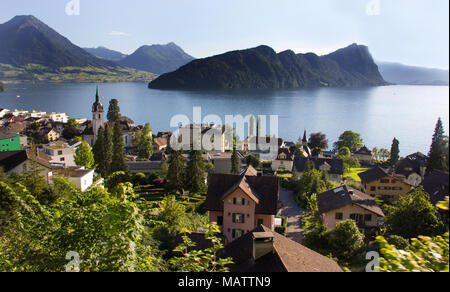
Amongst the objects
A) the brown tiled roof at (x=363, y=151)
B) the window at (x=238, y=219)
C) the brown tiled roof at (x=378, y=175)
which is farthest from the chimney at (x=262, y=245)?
the brown tiled roof at (x=363, y=151)

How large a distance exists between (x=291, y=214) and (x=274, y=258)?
61.4 ft

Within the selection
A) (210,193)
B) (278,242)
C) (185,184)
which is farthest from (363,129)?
(278,242)

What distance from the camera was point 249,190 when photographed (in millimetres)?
19656

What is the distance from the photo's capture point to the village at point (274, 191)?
11156mm

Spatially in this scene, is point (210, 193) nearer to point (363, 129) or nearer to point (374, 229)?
point (374, 229)

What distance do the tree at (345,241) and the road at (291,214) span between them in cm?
439

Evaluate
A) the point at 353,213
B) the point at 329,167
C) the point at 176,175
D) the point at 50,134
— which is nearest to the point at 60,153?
the point at 176,175

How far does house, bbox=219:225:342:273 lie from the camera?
994 cm

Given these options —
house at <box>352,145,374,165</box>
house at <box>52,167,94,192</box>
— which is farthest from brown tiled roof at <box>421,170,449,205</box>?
house at <box>352,145,374,165</box>

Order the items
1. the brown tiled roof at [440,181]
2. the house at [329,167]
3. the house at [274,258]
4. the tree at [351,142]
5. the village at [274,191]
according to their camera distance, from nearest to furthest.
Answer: the brown tiled roof at [440,181]
the house at [274,258]
the village at [274,191]
the house at [329,167]
the tree at [351,142]

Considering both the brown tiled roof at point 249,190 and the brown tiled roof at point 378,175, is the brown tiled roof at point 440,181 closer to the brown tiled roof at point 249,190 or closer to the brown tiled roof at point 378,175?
the brown tiled roof at point 249,190

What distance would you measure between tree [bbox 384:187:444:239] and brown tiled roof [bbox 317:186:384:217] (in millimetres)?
2524

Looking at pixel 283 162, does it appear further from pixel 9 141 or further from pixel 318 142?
pixel 9 141
